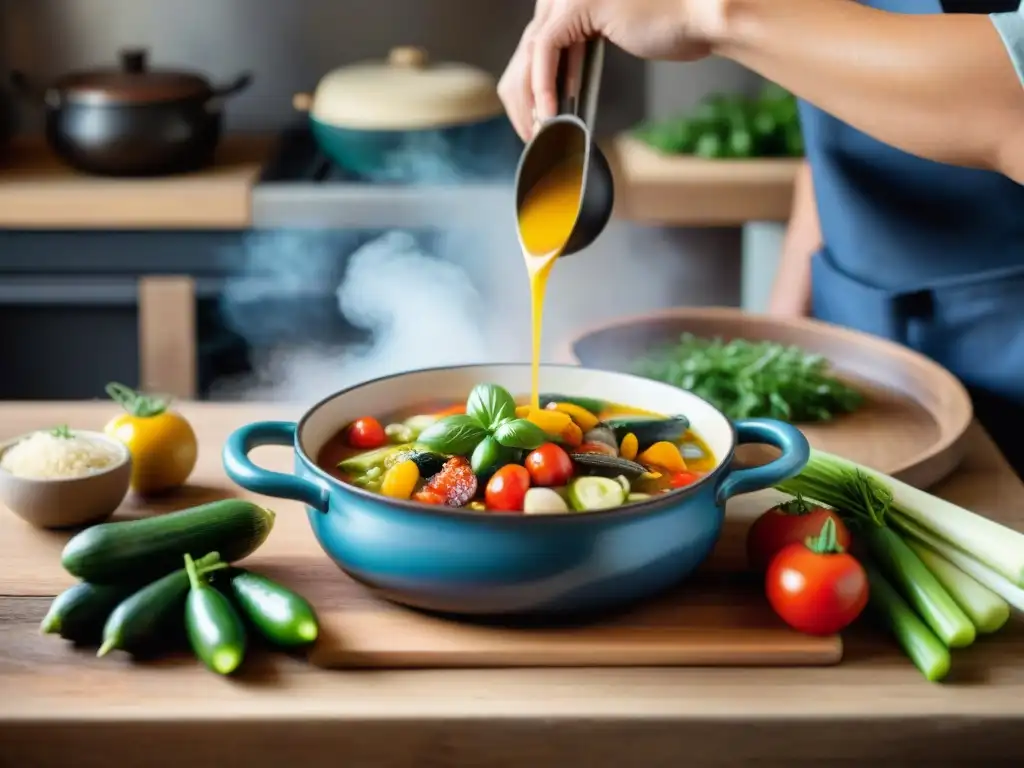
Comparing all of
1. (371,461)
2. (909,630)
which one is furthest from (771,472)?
(371,461)

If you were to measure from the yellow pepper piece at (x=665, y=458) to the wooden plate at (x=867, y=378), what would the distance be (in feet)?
0.87

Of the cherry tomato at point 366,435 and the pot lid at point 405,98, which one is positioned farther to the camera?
the pot lid at point 405,98

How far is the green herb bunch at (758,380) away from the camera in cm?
164

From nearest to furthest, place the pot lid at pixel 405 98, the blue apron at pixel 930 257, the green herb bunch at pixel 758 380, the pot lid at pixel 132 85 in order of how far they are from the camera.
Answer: the green herb bunch at pixel 758 380
the blue apron at pixel 930 257
the pot lid at pixel 132 85
the pot lid at pixel 405 98

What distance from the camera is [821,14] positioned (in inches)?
57.3

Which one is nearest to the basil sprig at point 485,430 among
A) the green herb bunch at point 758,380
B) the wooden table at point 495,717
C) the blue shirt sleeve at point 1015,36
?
the wooden table at point 495,717

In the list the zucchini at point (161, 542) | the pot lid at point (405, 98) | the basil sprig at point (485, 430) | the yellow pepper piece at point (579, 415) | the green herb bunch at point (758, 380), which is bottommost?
the green herb bunch at point (758, 380)

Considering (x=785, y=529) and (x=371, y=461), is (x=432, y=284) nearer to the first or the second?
(x=371, y=461)

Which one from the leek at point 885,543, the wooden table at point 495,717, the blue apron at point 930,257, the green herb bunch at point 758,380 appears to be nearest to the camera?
the wooden table at point 495,717

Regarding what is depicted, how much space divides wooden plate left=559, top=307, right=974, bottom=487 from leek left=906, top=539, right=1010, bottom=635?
→ 0.20 meters

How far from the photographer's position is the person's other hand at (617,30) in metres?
Answer: 1.56

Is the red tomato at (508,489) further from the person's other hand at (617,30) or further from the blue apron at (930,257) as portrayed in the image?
the blue apron at (930,257)

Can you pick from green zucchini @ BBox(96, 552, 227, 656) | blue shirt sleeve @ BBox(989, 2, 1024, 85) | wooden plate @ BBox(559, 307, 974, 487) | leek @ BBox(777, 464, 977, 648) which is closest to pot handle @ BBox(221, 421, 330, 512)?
green zucchini @ BBox(96, 552, 227, 656)

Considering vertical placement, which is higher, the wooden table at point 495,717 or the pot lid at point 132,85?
the pot lid at point 132,85
